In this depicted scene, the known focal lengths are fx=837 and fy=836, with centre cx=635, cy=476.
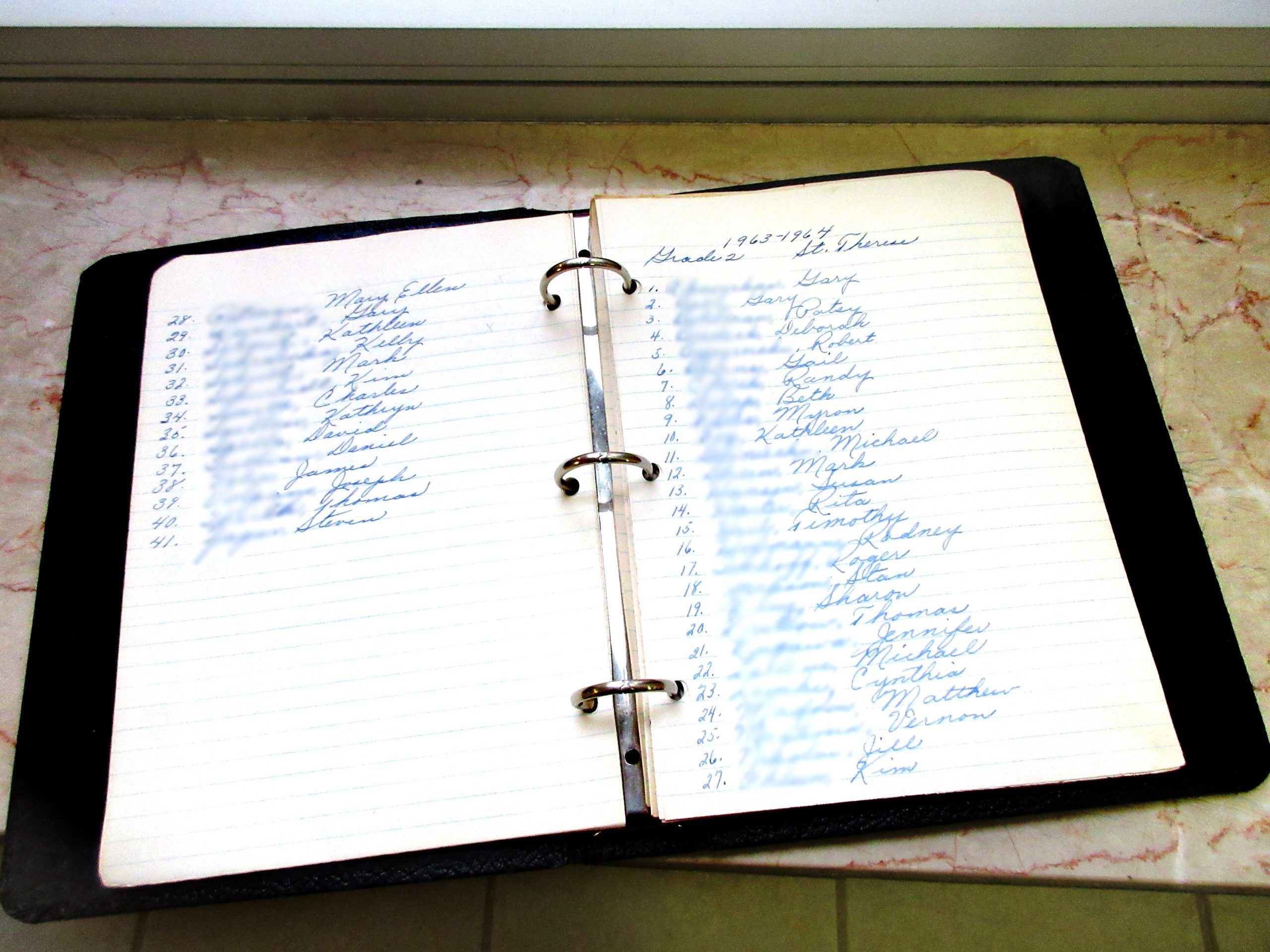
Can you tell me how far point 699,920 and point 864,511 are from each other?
1.29ft

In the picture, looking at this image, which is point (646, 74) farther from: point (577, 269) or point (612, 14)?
point (577, 269)

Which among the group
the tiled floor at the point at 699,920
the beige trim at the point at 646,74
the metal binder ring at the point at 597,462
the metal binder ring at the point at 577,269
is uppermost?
the beige trim at the point at 646,74

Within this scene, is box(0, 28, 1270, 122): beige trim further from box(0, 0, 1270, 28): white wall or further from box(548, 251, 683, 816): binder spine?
box(548, 251, 683, 816): binder spine

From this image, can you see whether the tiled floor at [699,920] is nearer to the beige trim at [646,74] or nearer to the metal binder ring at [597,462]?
the metal binder ring at [597,462]

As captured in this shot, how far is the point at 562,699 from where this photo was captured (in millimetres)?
483

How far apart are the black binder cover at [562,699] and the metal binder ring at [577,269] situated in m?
0.09

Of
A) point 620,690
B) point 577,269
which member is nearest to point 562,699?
point 620,690

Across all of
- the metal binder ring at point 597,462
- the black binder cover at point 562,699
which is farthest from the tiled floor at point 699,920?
the metal binder ring at point 597,462

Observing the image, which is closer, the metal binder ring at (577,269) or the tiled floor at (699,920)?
the metal binder ring at (577,269)

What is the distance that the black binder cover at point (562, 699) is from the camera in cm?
47

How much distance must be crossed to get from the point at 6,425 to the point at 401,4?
43 centimetres

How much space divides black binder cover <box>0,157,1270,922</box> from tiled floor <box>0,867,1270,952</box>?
21cm

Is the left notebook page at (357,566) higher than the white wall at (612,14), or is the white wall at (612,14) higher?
the white wall at (612,14)

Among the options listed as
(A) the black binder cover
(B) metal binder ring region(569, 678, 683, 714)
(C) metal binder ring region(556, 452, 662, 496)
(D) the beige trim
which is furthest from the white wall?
(B) metal binder ring region(569, 678, 683, 714)
